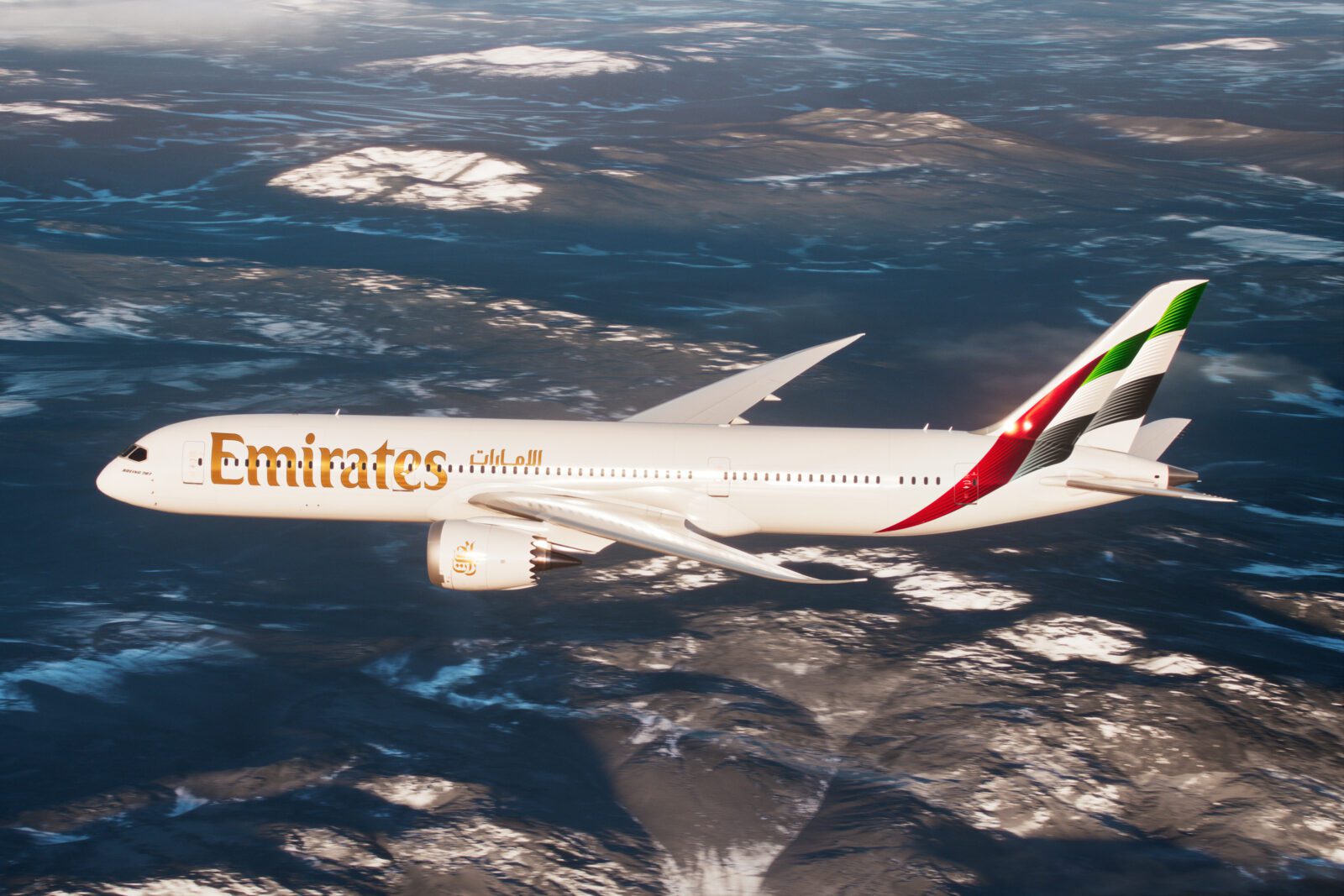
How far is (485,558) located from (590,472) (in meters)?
6.25

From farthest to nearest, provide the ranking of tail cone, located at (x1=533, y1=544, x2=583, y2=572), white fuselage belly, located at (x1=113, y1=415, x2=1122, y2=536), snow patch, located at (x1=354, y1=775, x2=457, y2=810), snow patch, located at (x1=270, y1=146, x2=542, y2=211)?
snow patch, located at (x1=270, y1=146, x2=542, y2=211)
white fuselage belly, located at (x1=113, y1=415, x2=1122, y2=536)
tail cone, located at (x1=533, y1=544, x2=583, y2=572)
snow patch, located at (x1=354, y1=775, x2=457, y2=810)

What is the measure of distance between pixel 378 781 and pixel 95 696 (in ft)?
42.4

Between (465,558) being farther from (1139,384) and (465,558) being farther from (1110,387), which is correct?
(1139,384)

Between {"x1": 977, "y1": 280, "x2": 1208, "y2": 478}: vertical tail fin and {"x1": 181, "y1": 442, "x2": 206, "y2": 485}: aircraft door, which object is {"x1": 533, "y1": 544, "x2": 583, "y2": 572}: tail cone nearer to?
{"x1": 181, "y1": 442, "x2": 206, "y2": 485}: aircraft door

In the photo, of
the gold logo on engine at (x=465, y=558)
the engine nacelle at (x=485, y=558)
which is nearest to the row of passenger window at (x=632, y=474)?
the engine nacelle at (x=485, y=558)

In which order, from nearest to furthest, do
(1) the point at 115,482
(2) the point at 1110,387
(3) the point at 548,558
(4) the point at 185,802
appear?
(4) the point at 185,802 → (3) the point at 548,558 → (2) the point at 1110,387 → (1) the point at 115,482

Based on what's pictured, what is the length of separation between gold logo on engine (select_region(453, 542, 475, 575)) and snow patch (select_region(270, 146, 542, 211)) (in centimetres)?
11892

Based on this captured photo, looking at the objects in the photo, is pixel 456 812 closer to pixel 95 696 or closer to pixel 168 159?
pixel 95 696

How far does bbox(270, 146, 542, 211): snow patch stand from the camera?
536 feet

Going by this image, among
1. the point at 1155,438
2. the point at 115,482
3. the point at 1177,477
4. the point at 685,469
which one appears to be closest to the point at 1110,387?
the point at 1177,477

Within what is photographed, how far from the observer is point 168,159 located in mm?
197750

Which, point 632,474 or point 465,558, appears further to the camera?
point 632,474

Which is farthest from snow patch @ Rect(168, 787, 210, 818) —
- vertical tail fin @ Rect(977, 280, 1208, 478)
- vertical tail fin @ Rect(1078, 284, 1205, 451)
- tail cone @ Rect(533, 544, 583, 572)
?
vertical tail fin @ Rect(1078, 284, 1205, 451)

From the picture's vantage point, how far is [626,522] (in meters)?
48.4
